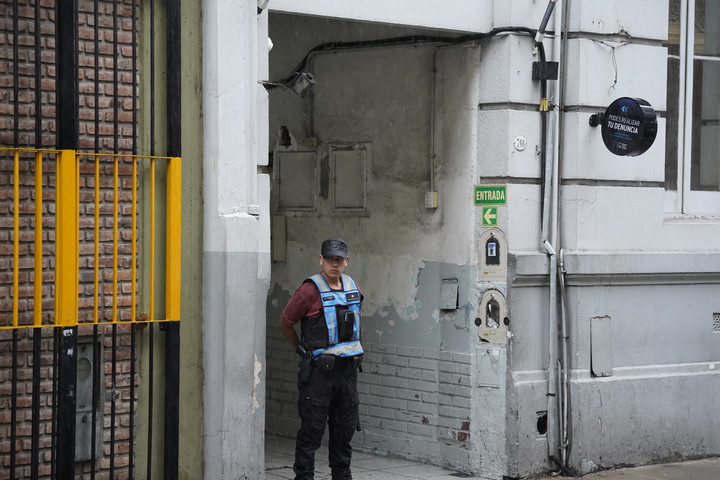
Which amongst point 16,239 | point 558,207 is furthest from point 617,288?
point 16,239

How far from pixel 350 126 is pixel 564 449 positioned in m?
3.42

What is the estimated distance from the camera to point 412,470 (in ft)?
31.8

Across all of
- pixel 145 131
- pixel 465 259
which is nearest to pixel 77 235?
pixel 145 131

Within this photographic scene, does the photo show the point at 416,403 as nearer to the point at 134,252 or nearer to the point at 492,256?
the point at 492,256

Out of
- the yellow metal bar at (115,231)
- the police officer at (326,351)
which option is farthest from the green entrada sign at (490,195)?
the yellow metal bar at (115,231)

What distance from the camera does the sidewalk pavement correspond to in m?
9.45

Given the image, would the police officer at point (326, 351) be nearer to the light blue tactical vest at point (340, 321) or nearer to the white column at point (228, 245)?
the light blue tactical vest at point (340, 321)

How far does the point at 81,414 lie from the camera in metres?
7.60

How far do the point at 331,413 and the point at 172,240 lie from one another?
1739 millimetres

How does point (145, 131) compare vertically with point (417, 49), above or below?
below

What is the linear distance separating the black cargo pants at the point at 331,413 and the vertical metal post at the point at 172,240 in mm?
923

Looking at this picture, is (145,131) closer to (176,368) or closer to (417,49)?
(176,368)

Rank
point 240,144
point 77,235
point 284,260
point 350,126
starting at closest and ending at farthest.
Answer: point 77,235
point 240,144
point 350,126
point 284,260

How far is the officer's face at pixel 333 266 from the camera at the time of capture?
8.22m
